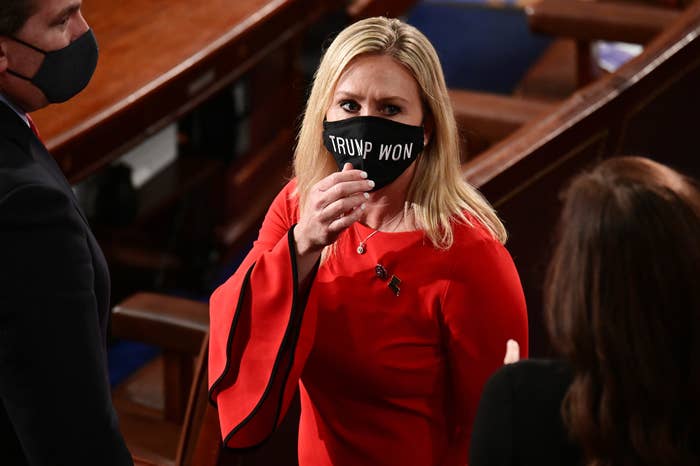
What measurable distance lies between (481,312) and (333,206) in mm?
292

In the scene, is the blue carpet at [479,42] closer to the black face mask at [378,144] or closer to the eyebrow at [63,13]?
the black face mask at [378,144]

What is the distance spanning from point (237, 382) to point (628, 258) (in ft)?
2.47

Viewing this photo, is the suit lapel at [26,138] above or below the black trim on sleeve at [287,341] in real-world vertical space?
above

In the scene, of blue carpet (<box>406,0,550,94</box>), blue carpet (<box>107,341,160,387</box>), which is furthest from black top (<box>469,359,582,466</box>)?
blue carpet (<box>406,0,550,94</box>)

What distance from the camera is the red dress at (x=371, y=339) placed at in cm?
164

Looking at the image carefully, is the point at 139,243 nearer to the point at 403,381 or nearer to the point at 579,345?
the point at 403,381

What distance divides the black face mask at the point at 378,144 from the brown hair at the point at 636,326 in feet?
1.66

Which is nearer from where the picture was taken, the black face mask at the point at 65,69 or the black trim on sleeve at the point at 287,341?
the black face mask at the point at 65,69

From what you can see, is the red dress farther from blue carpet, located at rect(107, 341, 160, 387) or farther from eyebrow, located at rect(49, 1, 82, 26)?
blue carpet, located at rect(107, 341, 160, 387)

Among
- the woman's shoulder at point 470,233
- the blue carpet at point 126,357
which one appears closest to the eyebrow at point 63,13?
the woman's shoulder at point 470,233

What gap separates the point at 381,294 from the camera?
1.67m

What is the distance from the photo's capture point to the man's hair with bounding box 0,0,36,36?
4.69 feet

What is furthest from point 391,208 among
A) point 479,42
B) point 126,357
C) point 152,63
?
point 479,42

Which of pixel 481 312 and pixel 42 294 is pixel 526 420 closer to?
pixel 481 312
